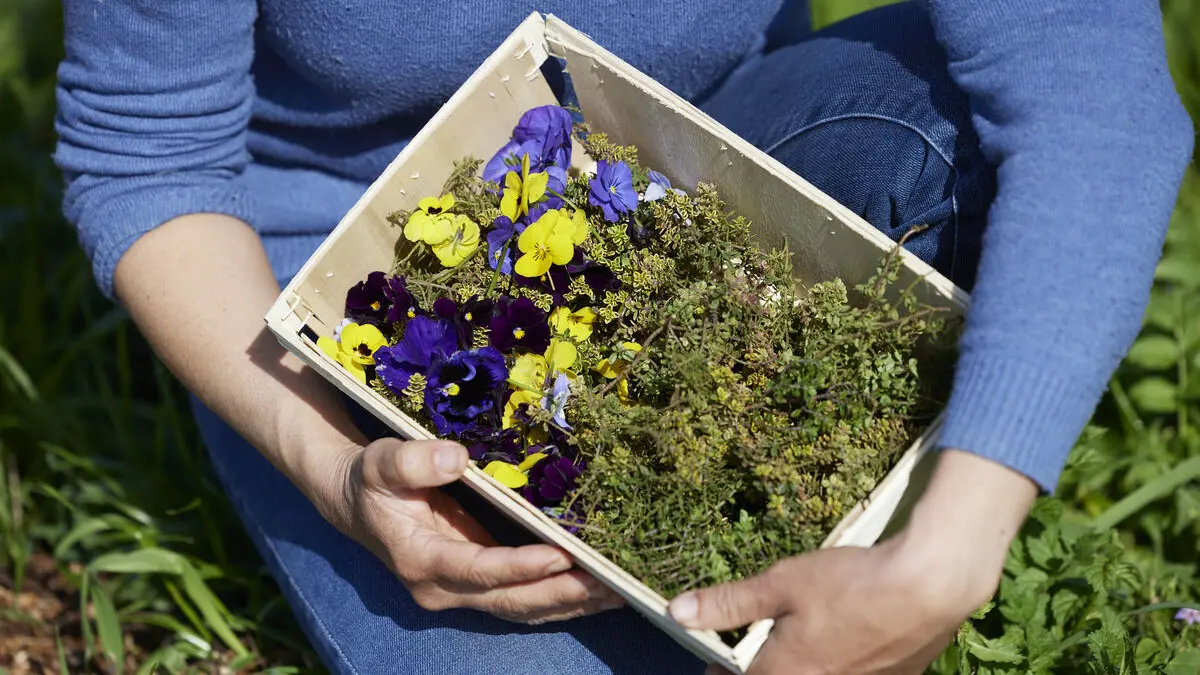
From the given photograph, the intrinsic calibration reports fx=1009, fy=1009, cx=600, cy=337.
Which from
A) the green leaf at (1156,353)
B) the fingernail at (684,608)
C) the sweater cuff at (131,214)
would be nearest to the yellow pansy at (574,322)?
the fingernail at (684,608)

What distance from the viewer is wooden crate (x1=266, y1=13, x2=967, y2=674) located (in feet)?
3.66

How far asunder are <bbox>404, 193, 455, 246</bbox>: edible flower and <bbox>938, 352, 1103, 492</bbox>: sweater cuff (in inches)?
25.3

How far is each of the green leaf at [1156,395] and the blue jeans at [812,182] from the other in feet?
2.85

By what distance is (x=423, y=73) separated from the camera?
59.3 inches

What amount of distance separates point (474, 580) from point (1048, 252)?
2.49ft

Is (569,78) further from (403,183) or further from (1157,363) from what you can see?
(1157,363)

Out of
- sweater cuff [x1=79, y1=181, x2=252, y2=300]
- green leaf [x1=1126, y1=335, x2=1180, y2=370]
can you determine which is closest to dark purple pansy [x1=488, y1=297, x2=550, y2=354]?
sweater cuff [x1=79, y1=181, x2=252, y2=300]

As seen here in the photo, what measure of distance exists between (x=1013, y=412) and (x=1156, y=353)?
1094mm

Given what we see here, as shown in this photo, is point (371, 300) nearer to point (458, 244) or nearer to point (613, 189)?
point (458, 244)

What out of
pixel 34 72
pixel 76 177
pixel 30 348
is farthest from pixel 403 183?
pixel 34 72

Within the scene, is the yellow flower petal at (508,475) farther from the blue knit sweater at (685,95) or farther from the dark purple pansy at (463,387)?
the blue knit sweater at (685,95)

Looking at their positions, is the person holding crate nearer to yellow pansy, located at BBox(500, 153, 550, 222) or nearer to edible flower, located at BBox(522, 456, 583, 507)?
edible flower, located at BBox(522, 456, 583, 507)

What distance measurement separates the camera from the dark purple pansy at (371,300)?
1.29m

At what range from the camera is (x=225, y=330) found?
150cm
